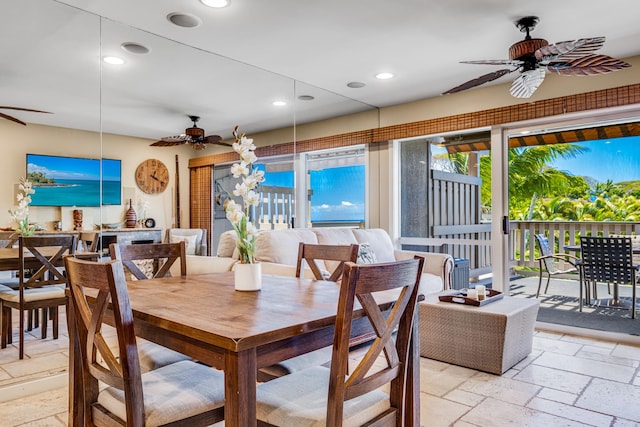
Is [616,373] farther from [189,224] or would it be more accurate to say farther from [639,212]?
[189,224]

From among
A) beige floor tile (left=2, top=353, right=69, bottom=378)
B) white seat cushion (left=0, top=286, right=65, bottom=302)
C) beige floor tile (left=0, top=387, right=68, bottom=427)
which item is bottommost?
beige floor tile (left=0, top=387, right=68, bottom=427)

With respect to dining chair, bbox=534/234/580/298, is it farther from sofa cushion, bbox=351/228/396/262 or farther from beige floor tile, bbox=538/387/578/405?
beige floor tile, bbox=538/387/578/405

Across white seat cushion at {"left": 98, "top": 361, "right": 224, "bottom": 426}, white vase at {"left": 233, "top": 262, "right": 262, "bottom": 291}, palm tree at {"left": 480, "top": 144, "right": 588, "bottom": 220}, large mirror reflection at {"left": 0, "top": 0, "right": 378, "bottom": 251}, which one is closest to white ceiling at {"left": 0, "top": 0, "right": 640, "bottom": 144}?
large mirror reflection at {"left": 0, "top": 0, "right": 378, "bottom": 251}

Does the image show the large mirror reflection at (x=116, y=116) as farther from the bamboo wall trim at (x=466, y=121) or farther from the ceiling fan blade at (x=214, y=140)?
the bamboo wall trim at (x=466, y=121)

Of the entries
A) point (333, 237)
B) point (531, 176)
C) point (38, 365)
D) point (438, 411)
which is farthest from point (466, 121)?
point (38, 365)

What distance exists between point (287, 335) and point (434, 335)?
2268mm

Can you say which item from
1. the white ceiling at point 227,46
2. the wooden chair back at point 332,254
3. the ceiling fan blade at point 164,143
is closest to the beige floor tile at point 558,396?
the wooden chair back at point 332,254

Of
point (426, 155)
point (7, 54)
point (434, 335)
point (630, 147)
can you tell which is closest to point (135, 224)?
point (7, 54)

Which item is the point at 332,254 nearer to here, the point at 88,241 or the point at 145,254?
the point at 145,254

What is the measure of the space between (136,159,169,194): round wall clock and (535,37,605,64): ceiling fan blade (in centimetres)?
281

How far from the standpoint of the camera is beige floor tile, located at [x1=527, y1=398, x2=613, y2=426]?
226 cm

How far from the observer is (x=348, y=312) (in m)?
1.23

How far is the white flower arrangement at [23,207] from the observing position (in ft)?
9.23

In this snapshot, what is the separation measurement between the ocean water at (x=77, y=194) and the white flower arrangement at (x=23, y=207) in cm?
3
